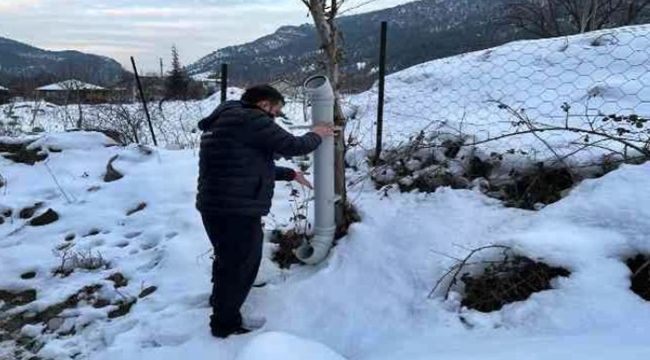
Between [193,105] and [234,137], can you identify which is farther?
[193,105]

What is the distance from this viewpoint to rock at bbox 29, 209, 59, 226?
21.3ft

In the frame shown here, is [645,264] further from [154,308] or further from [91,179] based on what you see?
[91,179]

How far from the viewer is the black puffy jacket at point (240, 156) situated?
3.68 m

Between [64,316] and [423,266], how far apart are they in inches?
104

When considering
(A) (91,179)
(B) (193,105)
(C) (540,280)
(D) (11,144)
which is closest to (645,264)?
(C) (540,280)

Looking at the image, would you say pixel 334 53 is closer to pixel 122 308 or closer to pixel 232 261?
pixel 232 261

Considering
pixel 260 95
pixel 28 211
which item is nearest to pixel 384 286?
pixel 260 95

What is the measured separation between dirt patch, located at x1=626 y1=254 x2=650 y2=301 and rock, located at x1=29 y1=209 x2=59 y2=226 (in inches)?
217

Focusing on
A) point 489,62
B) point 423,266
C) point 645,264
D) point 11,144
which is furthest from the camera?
point 489,62

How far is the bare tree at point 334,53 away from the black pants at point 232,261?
1.01 metres

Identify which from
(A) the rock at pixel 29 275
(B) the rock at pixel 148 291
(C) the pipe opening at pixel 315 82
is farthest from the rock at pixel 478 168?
(A) the rock at pixel 29 275

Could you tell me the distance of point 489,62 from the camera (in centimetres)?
959

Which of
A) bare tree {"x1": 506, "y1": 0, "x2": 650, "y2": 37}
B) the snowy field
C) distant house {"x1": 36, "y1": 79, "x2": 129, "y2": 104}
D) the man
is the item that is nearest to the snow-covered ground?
the snowy field

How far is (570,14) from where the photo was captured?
32.2 metres
